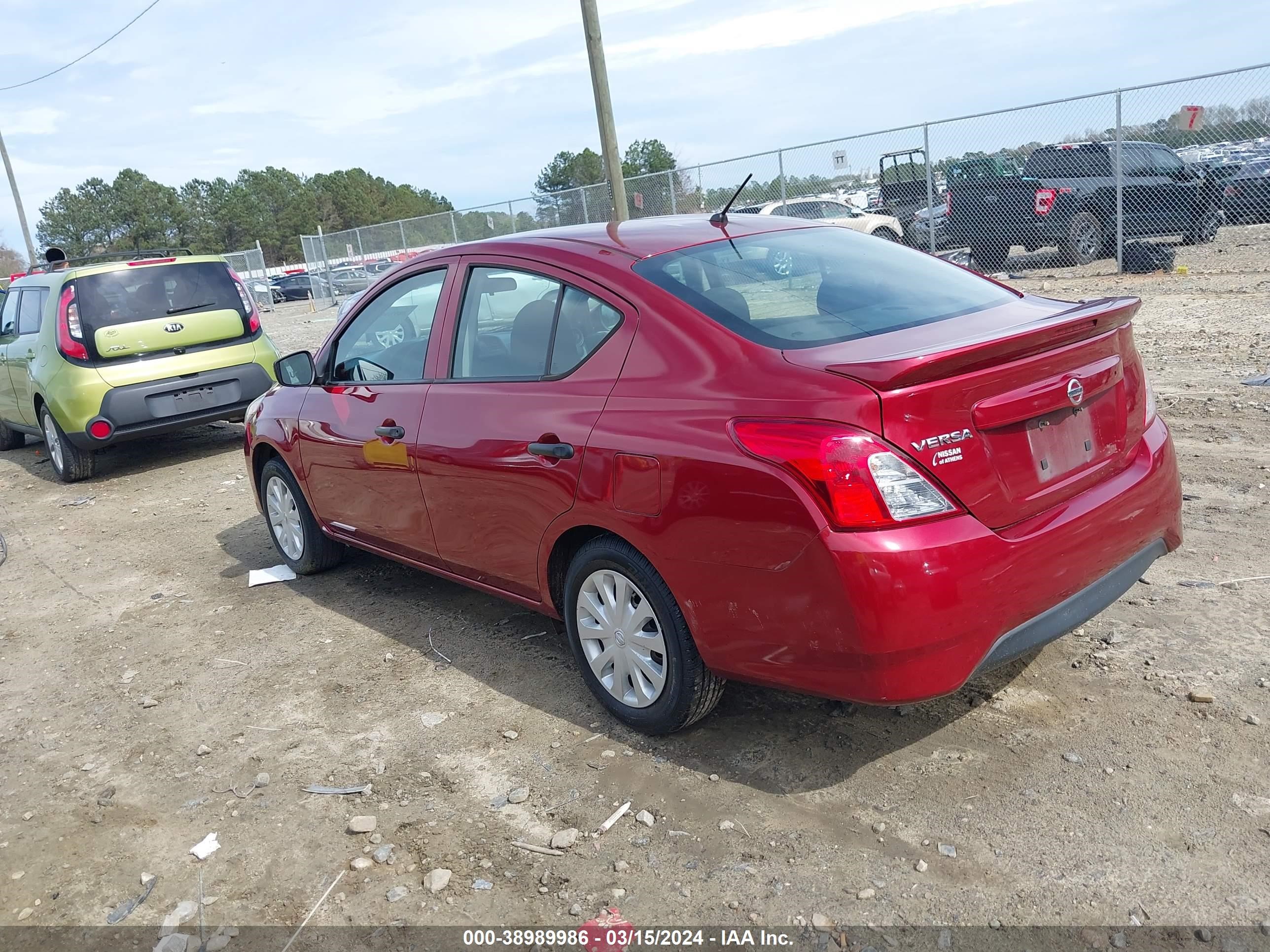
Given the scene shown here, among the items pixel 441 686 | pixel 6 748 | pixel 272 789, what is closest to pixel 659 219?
pixel 441 686

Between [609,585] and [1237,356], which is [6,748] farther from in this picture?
[1237,356]

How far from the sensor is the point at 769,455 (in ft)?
9.36

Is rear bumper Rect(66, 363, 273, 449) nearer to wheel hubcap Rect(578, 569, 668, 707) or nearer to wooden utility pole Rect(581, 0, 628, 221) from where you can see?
wooden utility pole Rect(581, 0, 628, 221)

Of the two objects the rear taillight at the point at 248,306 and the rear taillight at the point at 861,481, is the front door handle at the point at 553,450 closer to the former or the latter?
the rear taillight at the point at 861,481

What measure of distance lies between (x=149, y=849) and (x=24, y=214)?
115ft

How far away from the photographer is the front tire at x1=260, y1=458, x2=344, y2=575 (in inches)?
220

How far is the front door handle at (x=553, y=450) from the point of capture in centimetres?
349

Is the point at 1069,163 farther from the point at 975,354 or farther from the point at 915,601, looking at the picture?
the point at 915,601

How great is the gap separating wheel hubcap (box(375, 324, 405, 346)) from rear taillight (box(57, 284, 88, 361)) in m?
5.12

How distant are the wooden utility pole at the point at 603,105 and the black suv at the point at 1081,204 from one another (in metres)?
5.50

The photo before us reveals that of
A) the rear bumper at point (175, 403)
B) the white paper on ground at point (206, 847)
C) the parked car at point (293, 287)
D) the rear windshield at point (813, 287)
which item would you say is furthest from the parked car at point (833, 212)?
the parked car at point (293, 287)

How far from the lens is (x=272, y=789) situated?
3572 mm

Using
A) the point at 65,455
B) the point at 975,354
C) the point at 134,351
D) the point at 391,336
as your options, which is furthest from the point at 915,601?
the point at 65,455

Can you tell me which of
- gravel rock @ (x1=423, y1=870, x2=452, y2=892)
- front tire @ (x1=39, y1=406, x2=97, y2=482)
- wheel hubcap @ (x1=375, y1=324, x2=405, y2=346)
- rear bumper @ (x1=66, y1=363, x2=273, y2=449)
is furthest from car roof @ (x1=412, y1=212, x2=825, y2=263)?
front tire @ (x1=39, y1=406, x2=97, y2=482)
